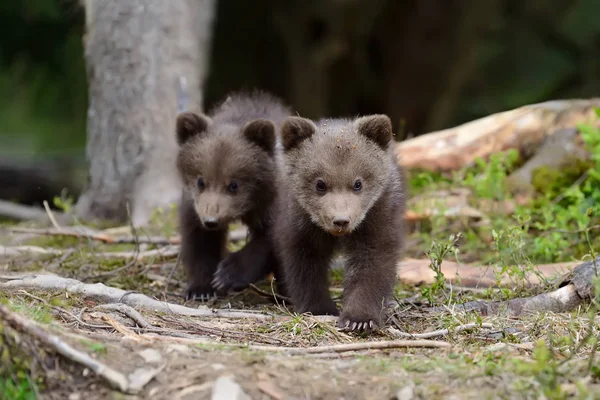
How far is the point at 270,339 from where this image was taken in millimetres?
4465

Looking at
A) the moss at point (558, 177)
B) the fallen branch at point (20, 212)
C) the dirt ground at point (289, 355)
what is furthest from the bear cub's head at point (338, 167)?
the fallen branch at point (20, 212)

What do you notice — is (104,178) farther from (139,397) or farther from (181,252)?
(139,397)

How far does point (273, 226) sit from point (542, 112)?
3842 mm

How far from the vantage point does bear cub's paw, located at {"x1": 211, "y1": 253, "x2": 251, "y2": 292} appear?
20.1 feet

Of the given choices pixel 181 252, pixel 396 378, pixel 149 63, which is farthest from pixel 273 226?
pixel 149 63

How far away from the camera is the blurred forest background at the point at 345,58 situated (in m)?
11.6

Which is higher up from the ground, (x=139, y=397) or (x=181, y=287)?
(x=139, y=397)

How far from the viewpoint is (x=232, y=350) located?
393 centimetres

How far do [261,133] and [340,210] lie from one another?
1607mm

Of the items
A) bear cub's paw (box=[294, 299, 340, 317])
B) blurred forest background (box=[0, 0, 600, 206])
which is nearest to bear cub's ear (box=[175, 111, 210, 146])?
bear cub's paw (box=[294, 299, 340, 317])

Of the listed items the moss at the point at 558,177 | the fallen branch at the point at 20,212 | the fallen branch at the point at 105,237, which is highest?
the moss at the point at 558,177

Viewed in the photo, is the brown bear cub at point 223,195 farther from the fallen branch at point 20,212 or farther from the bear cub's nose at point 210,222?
the fallen branch at point 20,212

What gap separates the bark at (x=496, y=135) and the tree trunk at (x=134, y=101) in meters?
2.77

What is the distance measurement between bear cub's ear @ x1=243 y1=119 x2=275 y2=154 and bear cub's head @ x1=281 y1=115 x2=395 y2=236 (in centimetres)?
84
